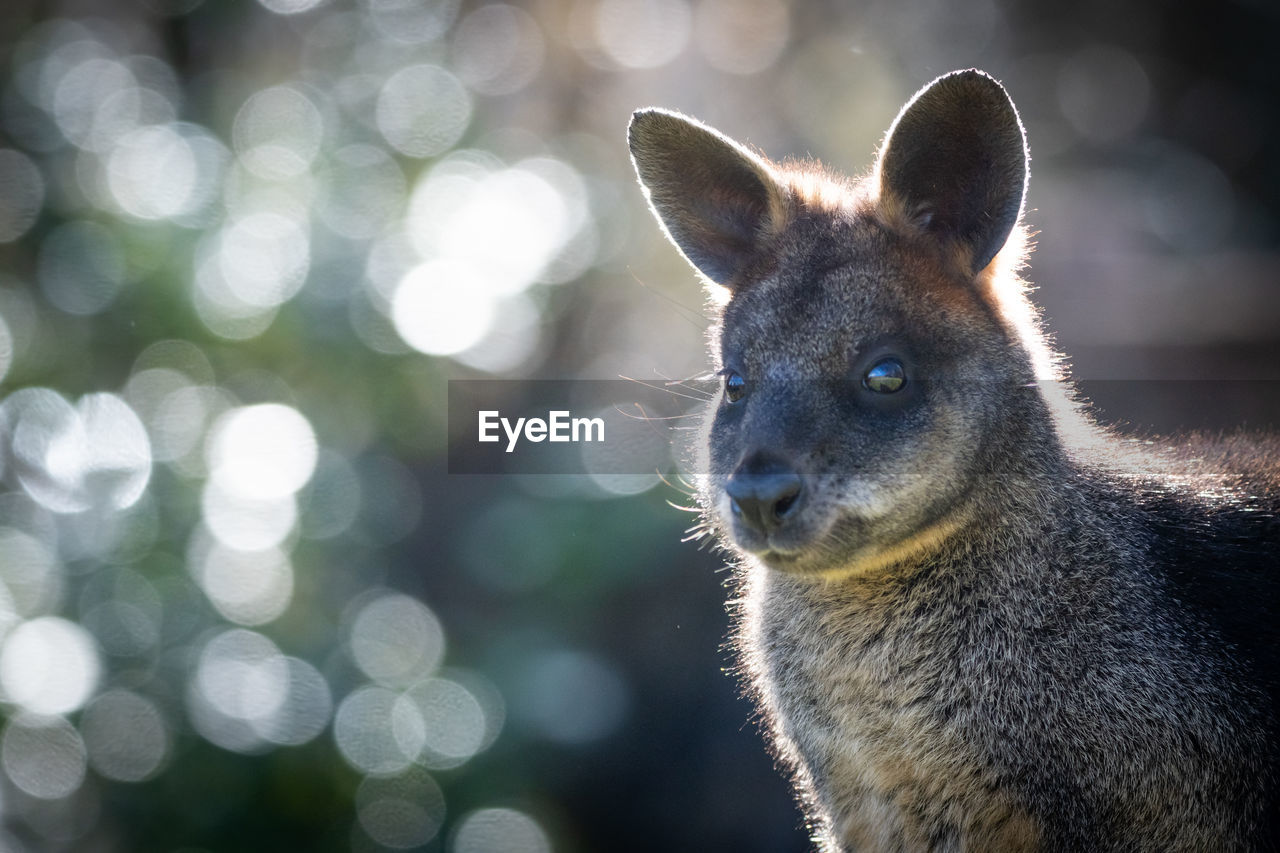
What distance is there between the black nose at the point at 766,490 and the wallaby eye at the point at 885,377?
39 centimetres

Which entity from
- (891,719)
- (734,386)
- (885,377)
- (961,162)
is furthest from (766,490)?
(961,162)

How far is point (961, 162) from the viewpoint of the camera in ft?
11.6

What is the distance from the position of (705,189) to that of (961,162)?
93cm

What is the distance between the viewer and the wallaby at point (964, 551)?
3.09 meters

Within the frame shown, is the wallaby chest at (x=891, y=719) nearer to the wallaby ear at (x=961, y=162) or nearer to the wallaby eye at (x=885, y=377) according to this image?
the wallaby eye at (x=885, y=377)

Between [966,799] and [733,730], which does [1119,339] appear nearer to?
[733,730]

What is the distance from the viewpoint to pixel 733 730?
6184mm

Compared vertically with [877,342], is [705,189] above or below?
above

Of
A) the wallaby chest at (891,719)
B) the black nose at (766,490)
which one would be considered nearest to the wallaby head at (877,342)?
the black nose at (766,490)

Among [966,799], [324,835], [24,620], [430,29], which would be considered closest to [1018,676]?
[966,799]

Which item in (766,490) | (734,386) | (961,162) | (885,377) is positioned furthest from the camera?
(734,386)

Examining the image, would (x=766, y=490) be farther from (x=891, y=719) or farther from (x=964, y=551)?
(x=891, y=719)

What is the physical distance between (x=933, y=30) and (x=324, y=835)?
7064 millimetres

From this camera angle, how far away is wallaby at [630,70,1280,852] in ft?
10.1
